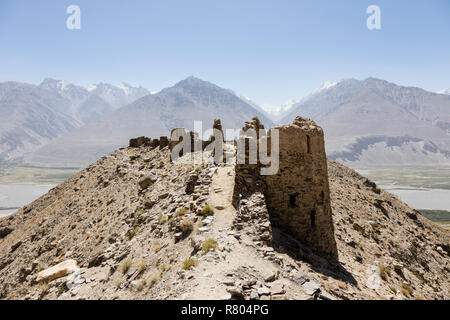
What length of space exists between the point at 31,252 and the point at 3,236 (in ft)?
44.8

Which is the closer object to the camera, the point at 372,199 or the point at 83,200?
the point at 83,200

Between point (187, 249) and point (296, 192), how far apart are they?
7284 mm

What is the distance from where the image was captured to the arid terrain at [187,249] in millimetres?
11930

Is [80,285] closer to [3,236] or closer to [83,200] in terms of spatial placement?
[83,200]

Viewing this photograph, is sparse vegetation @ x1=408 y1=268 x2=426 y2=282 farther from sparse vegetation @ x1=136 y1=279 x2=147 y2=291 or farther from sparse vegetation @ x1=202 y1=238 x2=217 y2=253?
sparse vegetation @ x1=136 y1=279 x2=147 y2=291

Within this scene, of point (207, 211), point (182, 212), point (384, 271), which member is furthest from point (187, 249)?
point (384, 271)

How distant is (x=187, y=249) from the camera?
13.6 metres

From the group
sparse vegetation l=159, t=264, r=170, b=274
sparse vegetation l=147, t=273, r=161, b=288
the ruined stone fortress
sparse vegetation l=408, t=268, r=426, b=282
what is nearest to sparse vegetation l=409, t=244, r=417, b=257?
sparse vegetation l=408, t=268, r=426, b=282

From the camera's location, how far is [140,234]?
18.0m

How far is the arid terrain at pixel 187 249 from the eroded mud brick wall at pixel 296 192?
1066mm

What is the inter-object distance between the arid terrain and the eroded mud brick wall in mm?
1066

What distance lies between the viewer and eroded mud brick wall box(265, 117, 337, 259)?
1773 centimetres

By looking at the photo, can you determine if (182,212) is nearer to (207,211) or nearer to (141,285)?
(207,211)
